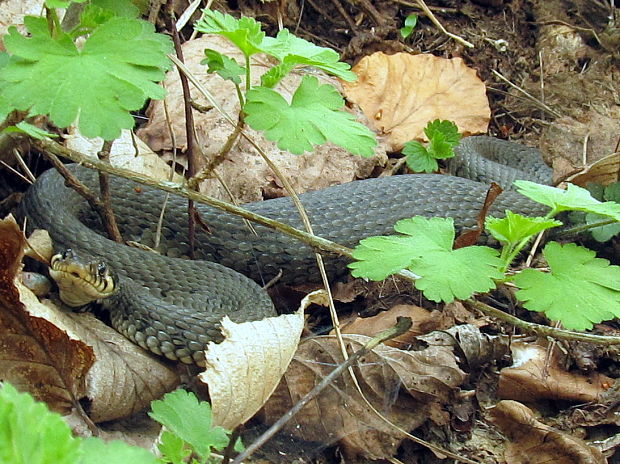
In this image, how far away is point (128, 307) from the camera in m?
3.77

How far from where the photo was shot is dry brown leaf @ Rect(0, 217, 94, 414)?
2932 mm

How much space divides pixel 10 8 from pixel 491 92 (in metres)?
3.69

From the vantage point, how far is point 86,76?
2.26m

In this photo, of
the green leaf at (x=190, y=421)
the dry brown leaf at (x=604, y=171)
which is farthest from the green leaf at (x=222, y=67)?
the dry brown leaf at (x=604, y=171)

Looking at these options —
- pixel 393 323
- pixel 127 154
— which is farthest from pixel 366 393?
pixel 127 154

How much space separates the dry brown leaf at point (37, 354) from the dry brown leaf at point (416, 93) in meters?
3.62

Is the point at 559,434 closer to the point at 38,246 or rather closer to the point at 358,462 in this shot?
the point at 358,462

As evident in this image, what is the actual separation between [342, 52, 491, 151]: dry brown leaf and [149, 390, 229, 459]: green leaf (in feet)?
12.9

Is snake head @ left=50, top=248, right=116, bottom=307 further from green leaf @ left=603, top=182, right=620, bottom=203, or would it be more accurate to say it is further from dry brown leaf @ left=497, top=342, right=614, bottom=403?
green leaf @ left=603, top=182, right=620, bottom=203

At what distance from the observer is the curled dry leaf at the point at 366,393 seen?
10.8 feet

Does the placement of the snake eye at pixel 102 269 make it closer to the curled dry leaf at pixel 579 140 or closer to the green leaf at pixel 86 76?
A: the green leaf at pixel 86 76

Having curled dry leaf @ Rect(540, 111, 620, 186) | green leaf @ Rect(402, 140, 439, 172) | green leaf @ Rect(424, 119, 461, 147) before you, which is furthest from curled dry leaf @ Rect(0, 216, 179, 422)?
curled dry leaf @ Rect(540, 111, 620, 186)

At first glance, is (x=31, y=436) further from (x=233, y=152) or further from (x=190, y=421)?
(x=233, y=152)

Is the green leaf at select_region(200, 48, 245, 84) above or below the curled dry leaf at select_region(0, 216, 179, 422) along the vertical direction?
above
